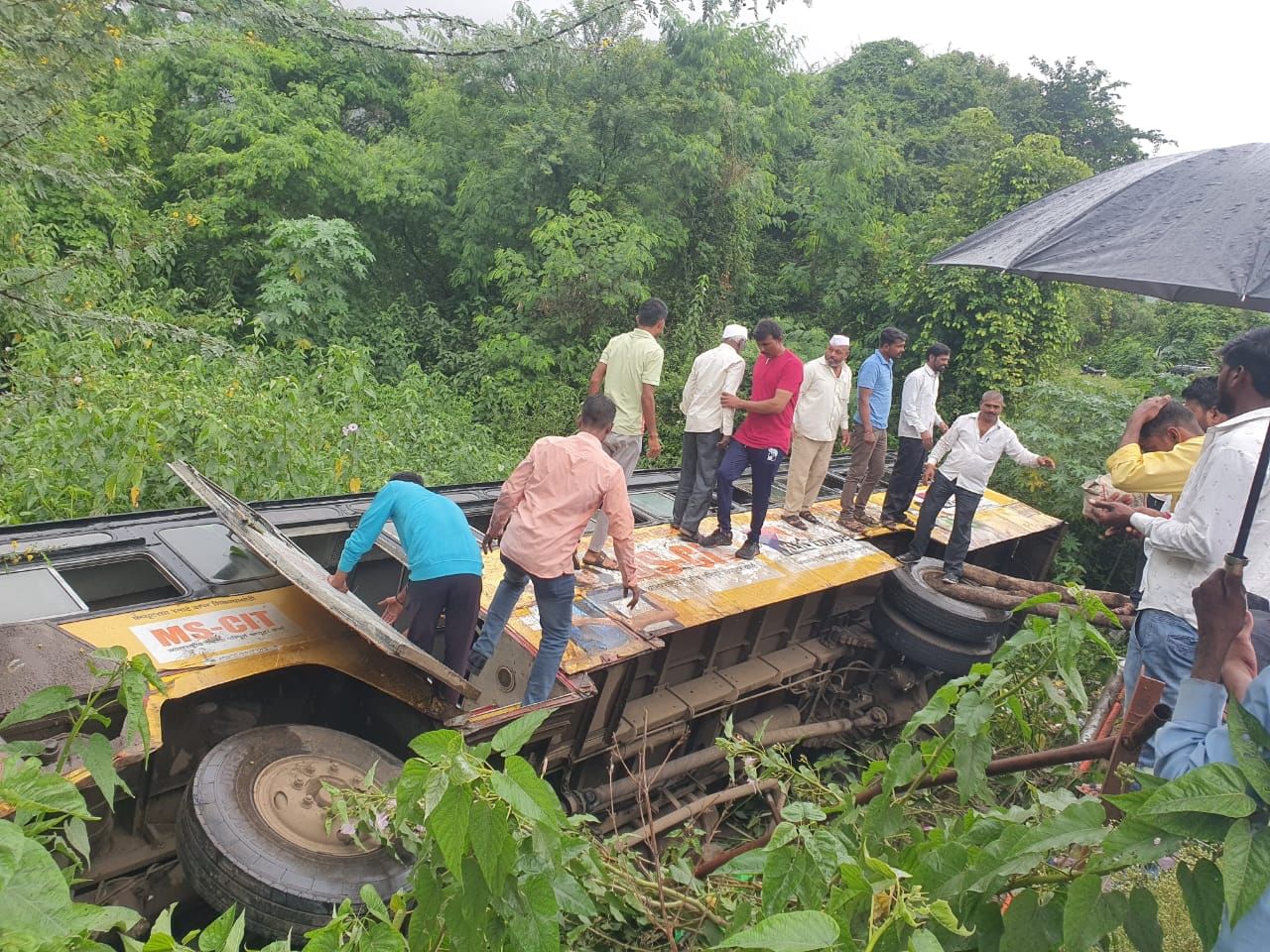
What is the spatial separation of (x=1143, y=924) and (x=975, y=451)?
5276 mm

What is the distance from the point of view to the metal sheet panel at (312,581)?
3207mm

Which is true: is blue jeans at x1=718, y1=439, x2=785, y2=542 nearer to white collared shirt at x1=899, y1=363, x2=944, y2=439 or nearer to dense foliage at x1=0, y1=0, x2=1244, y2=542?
white collared shirt at x1=899, y1=363, x2=944, y2=439

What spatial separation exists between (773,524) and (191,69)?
42.1ft

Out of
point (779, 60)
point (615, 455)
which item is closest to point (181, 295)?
point (615, 455)

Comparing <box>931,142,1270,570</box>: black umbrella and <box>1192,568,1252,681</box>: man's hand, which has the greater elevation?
<box>931,142,1270,570</box>: black umbrella

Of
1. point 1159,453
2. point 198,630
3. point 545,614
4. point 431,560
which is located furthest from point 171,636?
point 1159,453

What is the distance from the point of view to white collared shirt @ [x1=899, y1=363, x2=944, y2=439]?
665 centimetres

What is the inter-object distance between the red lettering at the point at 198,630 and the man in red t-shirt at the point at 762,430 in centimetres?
326

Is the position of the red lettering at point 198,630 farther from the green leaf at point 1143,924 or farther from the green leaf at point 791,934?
the green leaf at point 1143,924

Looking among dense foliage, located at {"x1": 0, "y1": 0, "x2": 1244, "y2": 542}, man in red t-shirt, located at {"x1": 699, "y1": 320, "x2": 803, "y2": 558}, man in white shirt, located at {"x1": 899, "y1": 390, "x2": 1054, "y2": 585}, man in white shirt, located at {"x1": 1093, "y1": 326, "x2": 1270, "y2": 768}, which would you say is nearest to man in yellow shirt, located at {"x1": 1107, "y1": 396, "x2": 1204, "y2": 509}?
man in white shirt, located at {"x1": 1093, "y1": 326, "x2": 1270, "y2": 768}

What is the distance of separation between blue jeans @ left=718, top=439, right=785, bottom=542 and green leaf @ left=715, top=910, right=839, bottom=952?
4.59 meters

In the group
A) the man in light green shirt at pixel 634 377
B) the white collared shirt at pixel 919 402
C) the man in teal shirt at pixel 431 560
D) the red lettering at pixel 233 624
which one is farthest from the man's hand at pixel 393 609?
the white collared shirt at pixel 919 402

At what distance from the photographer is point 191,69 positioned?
44.2 feet

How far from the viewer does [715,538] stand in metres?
5.92
